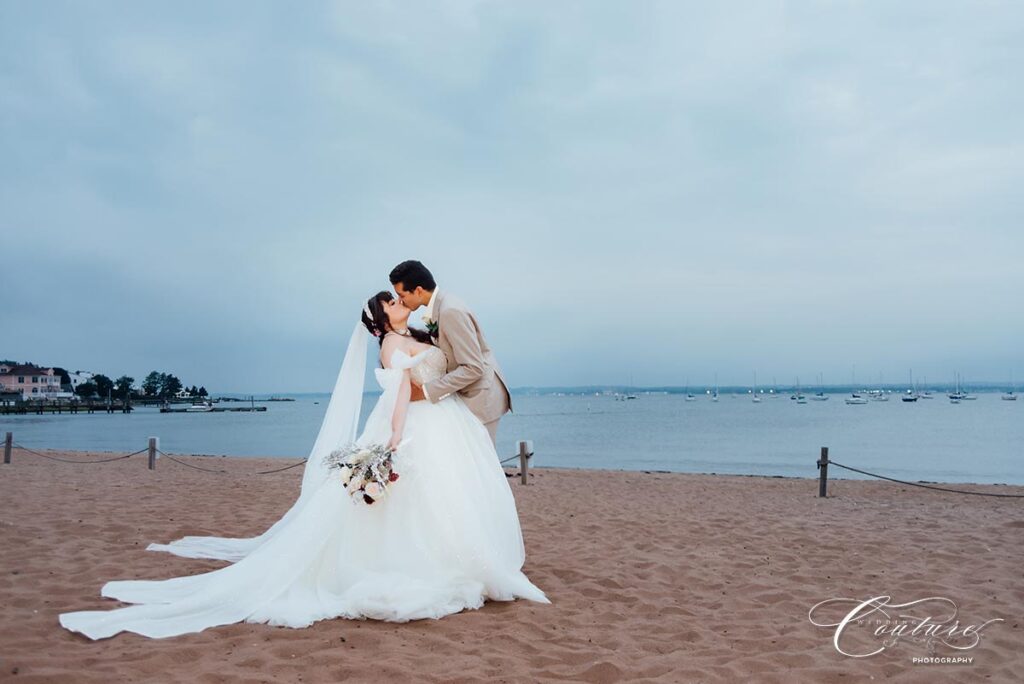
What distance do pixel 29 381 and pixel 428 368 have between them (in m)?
135

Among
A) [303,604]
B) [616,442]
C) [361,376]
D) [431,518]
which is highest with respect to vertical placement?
[361,376]

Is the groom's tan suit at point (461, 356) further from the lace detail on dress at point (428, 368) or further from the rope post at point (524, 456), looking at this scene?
the rope post at point (524, 456)

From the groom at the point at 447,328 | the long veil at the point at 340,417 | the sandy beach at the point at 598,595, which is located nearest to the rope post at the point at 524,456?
the sandy beach at the point at 598,595

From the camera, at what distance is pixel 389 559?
4.38m

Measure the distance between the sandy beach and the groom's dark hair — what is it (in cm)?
212

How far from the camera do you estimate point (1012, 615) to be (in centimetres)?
454

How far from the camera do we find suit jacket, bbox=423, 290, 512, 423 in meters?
4.64

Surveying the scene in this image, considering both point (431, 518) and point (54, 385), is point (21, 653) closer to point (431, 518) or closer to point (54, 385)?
point (431, 518)

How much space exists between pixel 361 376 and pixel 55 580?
258 centimetres

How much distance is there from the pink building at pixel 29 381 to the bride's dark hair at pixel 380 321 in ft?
426

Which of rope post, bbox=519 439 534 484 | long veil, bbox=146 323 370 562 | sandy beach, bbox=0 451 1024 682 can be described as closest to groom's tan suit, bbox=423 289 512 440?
long veil, bbox=146 323 370 562

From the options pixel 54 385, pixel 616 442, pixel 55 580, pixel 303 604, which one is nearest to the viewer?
pixel 303 604

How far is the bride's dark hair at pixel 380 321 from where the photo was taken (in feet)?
16.0

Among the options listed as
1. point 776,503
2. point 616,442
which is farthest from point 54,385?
point 776,503
